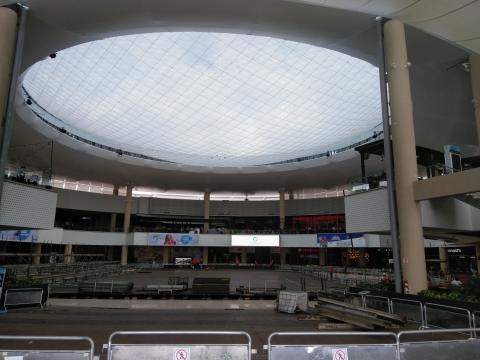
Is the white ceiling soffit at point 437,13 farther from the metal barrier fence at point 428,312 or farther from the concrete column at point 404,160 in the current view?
the metal barrier fence at point 428,312

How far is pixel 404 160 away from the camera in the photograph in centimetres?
1709

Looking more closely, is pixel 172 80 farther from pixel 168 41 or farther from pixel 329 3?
pixel 329 3

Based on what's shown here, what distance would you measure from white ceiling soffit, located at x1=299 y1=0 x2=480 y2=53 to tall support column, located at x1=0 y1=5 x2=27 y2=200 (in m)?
13.8

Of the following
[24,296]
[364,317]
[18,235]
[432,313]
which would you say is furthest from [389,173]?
[18,235]

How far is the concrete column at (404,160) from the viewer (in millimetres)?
16228

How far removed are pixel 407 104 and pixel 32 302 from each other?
63.0ft

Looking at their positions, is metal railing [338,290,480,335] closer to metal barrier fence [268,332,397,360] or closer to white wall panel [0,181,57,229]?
metal barrier fence [268,332,397,360]

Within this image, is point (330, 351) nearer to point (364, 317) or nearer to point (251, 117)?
point (364, 317)

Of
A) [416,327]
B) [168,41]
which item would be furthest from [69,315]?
[168,41]

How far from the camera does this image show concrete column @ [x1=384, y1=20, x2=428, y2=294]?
1623cm

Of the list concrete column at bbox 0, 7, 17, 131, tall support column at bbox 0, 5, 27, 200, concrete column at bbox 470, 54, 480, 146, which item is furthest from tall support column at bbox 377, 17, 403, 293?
concrete column at bbox 0, 7, 17, 131

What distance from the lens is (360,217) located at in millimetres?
19625

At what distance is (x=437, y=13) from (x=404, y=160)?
6.27 metres

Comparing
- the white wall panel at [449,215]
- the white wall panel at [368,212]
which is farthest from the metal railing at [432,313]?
the white wall panel at [449,215]
